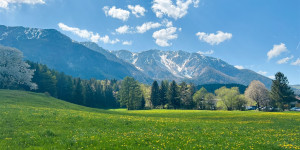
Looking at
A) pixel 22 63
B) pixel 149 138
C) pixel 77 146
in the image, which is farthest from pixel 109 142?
pixel 22 63

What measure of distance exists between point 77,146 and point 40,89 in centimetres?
9403

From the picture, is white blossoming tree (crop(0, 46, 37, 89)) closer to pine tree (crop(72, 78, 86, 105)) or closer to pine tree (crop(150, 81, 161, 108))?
pine tree (crop(72, 78, 86, 105))

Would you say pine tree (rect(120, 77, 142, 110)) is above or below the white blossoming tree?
below

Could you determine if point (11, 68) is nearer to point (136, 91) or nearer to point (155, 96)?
point (136, 91)

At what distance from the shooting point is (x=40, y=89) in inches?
3541

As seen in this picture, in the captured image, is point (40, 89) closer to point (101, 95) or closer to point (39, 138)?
point (101, 95)

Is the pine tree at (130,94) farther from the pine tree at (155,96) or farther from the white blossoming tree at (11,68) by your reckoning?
the white blossoming tree at (11,68)

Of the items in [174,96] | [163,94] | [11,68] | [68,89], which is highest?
[11,68]

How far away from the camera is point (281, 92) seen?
89.1 meters

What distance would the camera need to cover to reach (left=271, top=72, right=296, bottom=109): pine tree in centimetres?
8819

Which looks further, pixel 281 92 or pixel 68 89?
pixel 68 89

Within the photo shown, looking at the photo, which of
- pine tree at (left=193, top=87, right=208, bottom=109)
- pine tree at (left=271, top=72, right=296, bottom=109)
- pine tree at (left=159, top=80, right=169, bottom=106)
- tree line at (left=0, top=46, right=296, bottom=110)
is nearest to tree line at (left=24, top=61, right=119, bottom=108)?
tree line at (left=0, top=46, right=296, bottom=110)

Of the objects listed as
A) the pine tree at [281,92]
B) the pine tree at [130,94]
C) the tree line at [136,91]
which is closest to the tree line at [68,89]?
the tree line at [136,91]

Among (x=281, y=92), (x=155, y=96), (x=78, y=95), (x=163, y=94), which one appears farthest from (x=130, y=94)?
(x=281, y=92)
